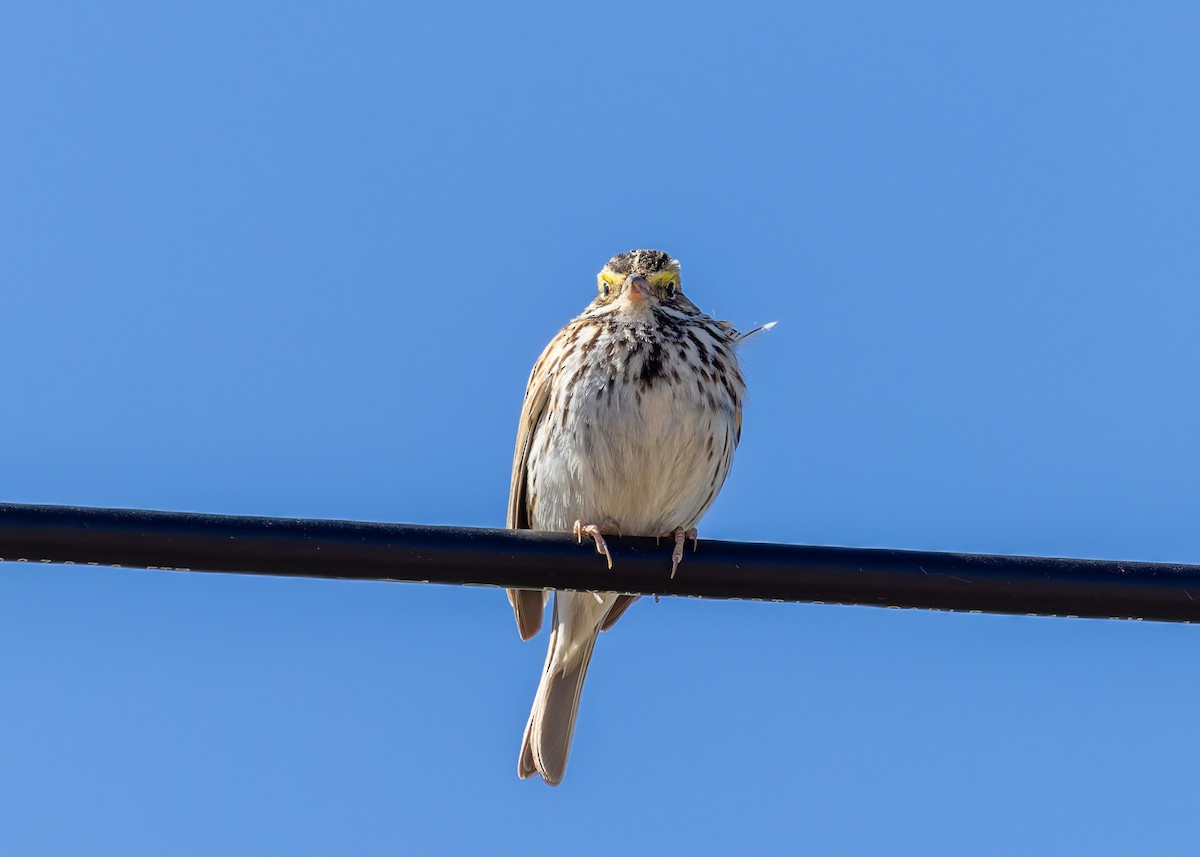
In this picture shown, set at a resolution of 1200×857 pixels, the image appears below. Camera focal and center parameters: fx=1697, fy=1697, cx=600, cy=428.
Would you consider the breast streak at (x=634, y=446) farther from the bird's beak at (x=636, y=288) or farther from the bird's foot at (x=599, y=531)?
the bird's beak at (x=636, y=288)

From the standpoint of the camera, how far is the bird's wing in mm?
7152

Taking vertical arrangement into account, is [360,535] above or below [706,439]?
below

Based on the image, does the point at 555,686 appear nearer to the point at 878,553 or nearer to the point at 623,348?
the point at 623,348

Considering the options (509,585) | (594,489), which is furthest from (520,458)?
(509,585)

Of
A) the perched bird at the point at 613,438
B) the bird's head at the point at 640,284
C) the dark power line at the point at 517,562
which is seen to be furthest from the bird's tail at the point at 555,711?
the dark power line at the point at 517,562

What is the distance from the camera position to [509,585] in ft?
14.4

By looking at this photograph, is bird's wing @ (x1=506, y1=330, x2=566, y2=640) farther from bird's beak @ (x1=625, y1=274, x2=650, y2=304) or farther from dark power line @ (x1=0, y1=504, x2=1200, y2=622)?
dark power line @ (x1=0, y1=504, x2=1200, y2=622)

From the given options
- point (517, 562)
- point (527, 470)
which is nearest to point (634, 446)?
point (527, 470)

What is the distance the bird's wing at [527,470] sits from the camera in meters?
7.15

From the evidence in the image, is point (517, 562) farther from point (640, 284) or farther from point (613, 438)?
point (640, 284)

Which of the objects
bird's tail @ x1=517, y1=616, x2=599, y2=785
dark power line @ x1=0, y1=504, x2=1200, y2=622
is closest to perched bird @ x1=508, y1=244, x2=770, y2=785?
bird's tail @ x1=517, y1=616, x2=599, y2=785

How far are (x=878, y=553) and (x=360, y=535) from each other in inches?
50.9

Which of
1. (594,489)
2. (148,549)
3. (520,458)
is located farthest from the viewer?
(520,458)

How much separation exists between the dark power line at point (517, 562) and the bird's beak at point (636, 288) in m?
2.89
